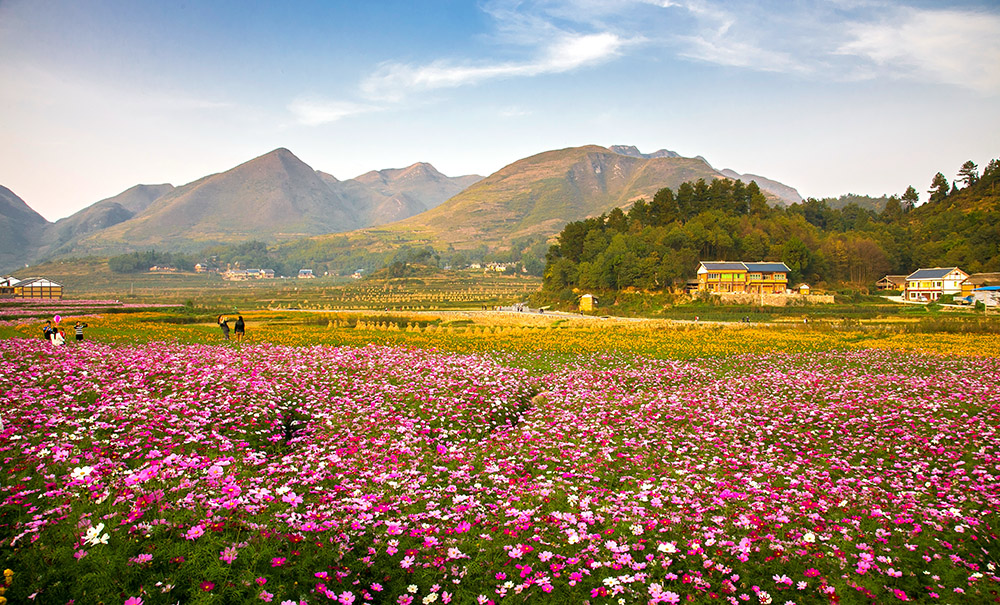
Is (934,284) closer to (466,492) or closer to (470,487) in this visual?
(470,487)

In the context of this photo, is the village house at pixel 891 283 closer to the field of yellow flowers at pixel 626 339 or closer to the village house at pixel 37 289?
the field of yellow flowers at pixel 626 339

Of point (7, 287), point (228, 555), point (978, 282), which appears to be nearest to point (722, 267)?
point (978, 282)

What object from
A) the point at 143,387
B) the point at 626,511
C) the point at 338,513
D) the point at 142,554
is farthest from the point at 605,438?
the point at 143,387

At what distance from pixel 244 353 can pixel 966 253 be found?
436 ft

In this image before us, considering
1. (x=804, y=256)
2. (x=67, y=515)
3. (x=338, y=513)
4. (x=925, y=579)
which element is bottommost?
(x=925, y=579)

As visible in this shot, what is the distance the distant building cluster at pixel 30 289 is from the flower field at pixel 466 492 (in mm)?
98119

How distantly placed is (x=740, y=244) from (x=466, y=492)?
4411 inches

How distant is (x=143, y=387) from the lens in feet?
46.1

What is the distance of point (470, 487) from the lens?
978 cm

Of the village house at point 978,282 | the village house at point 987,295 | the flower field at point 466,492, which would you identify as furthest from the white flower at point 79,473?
the village house at point 978,282

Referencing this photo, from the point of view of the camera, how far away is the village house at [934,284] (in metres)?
95.6

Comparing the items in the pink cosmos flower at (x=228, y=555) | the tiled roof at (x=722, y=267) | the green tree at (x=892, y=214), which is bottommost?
the pink cosmos flower at (x=228, y=555)

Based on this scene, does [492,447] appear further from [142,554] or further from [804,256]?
[804,256]

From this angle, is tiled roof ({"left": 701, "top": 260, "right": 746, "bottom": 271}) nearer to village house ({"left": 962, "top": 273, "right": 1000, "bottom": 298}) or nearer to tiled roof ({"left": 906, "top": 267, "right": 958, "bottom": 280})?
tiled roof ({"left": 906, "top": 267, "right": 958, "bottom": 280})
